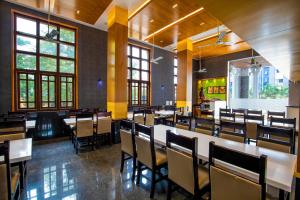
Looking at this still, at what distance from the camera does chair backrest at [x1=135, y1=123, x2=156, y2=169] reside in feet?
7.22

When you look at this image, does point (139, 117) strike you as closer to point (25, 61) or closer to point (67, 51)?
point (67, 51)

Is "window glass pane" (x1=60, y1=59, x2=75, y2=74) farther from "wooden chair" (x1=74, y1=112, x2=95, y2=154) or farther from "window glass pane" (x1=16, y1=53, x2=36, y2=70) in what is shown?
"wooden chair" (x1=74, y1=112, x2=95, y2=154)

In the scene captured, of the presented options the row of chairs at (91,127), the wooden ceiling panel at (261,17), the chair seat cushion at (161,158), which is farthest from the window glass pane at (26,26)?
the wooden ceiling panel at (261,17)

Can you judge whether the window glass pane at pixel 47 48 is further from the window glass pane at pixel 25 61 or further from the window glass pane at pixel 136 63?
the window glass pane at pixel 136 63

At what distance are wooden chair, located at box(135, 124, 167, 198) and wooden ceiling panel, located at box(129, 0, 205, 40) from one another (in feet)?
11.3

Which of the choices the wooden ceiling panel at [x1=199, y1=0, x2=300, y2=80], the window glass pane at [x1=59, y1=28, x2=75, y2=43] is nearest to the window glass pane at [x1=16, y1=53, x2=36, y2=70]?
the window glass pane at [x1=59, y1=28, x2=75, y2=43]

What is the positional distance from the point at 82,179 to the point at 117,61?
3320 mm

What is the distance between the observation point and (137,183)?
2570mm

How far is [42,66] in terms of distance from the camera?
5.53 metres

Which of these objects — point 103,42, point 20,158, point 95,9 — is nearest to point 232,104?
point 103,42

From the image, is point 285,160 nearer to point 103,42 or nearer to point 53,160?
point 53,160

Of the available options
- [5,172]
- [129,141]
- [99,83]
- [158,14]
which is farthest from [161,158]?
[99,83]

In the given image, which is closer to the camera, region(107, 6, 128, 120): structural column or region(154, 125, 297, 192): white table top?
region(154, 125, 297, 192): white table top

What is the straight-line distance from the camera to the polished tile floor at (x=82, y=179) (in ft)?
7.52
